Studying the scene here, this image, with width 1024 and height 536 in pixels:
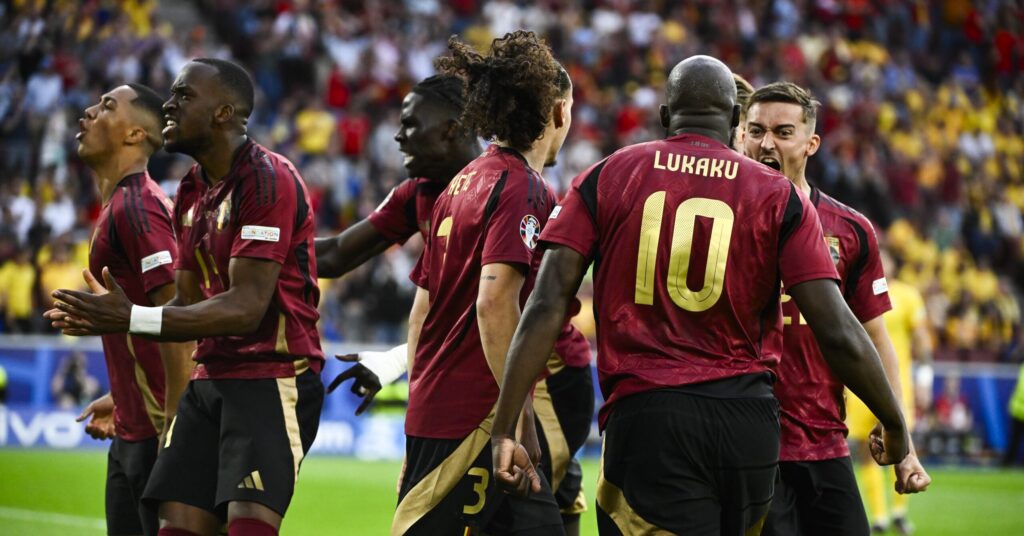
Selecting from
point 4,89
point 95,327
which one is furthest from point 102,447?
point 95,327

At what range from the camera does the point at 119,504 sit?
624 centimetres

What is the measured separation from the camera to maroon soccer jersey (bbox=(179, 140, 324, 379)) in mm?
5270

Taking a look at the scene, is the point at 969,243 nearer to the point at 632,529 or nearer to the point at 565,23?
the point at 565,23

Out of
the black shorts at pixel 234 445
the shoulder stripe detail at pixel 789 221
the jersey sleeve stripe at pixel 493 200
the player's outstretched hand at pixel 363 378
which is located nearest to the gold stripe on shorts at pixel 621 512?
the shoulder stripe detail at pixel 789 221

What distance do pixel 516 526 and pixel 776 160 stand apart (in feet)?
6.92

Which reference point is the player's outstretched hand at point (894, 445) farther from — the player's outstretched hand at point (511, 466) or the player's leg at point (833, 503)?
the player's outstretched hand at point (511, 466)

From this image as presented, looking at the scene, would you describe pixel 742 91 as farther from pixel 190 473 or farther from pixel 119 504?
pixel 119 504

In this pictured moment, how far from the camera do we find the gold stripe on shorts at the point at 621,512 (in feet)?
14.1

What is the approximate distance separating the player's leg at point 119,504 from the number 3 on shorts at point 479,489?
205 centimetres

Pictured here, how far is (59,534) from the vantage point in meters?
10.1

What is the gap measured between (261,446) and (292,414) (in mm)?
213

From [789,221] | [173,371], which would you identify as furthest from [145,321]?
[789,221]

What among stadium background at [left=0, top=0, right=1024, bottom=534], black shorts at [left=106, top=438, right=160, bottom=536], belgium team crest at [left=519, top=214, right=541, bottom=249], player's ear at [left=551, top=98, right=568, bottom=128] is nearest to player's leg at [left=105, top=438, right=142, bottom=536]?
black shorts at [left=106, top=438, right=160, bottom=536]

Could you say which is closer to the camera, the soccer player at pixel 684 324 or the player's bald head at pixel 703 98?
the soccer player at pixel 684 324
